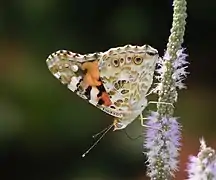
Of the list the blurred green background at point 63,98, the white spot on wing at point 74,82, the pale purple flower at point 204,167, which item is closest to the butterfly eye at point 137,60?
the white spot on wing at point 74,82

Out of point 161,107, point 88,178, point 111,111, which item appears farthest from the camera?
point 88,178

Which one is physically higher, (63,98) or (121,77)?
(63,98)

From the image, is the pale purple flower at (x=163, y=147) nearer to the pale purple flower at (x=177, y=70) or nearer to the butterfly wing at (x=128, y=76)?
the pale purple flower at (x=177, y=70)

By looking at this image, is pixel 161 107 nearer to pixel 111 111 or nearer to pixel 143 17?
pixel 111 111

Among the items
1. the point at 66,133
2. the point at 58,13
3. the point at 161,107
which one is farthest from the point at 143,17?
the point at 161,107

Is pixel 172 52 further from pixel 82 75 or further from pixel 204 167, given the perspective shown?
pixel 82 75

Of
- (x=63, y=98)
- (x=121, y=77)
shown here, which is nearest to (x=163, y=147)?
(x=121, y=77)

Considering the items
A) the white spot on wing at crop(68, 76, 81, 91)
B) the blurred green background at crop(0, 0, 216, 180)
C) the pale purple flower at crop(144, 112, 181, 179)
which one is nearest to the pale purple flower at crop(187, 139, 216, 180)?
the pale purple flower at crop(144, 112, 181, 179)
